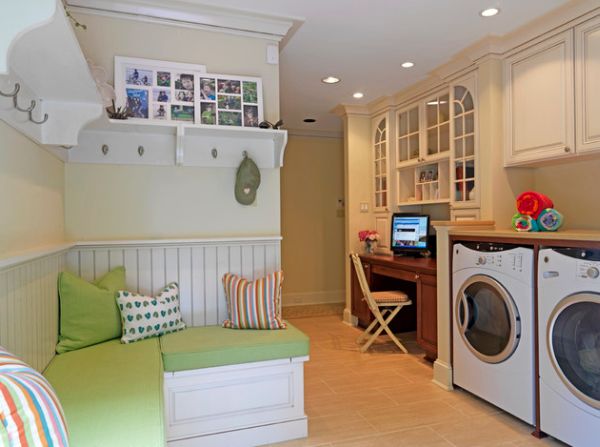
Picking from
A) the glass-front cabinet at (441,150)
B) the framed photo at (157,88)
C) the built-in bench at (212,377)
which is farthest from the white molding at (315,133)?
the built-in bench at (212,377)

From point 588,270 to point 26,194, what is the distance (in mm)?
2567

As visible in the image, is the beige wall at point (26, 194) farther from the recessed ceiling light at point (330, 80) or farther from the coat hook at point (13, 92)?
the recessed ceiling light at point (330, 80)

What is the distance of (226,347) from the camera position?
216cm

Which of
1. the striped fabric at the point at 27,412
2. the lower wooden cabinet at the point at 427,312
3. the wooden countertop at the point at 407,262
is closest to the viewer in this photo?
the striped fabric at the point at 27,412

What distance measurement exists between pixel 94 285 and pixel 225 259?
79cm

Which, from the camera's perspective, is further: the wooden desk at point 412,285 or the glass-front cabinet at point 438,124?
the glass-front cabinet at point 438,124

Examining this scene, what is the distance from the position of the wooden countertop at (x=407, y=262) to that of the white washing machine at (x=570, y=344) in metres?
1.12

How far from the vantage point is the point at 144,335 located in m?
2.30

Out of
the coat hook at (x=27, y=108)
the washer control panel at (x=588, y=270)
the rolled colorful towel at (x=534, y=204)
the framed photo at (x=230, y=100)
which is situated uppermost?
the framed photo at (x=230, y=100)

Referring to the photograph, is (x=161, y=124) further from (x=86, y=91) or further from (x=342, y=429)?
(x=342, y=429)

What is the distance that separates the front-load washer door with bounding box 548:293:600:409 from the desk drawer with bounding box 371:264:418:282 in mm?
1416

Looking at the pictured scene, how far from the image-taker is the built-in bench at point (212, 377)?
1.87 m

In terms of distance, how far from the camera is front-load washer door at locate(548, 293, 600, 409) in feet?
6.39

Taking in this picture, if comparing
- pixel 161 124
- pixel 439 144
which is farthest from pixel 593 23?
pixel 161 124
